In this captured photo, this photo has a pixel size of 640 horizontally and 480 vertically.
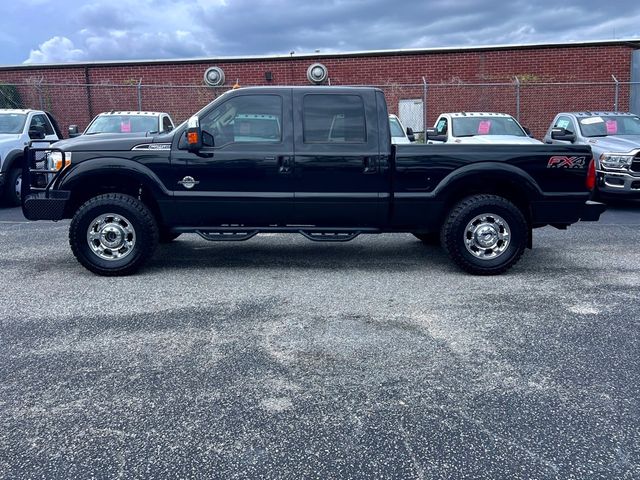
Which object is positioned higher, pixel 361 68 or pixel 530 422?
pixel 361 68

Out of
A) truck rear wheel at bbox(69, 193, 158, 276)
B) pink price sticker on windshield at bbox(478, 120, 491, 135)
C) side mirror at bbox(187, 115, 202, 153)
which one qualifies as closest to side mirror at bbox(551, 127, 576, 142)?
pink price sticker on windshield at bbox(478, 120, 491, 135)

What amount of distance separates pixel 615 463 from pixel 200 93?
1963 centimetres

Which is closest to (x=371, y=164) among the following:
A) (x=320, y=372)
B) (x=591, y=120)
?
(x=320, y=372)

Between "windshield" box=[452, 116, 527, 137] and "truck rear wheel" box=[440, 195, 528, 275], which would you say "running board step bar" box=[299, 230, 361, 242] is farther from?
"windshield" box=[452, 116, 527, 137]

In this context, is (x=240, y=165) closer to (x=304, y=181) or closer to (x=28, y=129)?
(x=304, y=181)

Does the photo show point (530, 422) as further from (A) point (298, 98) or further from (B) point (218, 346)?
(A) point (298, 98)

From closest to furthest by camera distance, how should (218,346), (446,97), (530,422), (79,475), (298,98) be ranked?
(79,475) < (530,422) < (218,346) < (298,98) < (446,97)

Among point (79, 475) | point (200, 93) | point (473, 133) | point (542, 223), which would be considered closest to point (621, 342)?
point (542, 223)

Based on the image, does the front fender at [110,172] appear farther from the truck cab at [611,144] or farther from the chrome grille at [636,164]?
the chrome grille at [636,164]

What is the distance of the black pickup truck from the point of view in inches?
250

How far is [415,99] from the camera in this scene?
67.4ft

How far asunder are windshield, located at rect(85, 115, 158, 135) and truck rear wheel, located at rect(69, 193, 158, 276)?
654 cm

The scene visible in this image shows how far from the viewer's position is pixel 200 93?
20.8 m

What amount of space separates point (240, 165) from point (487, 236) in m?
2.69
